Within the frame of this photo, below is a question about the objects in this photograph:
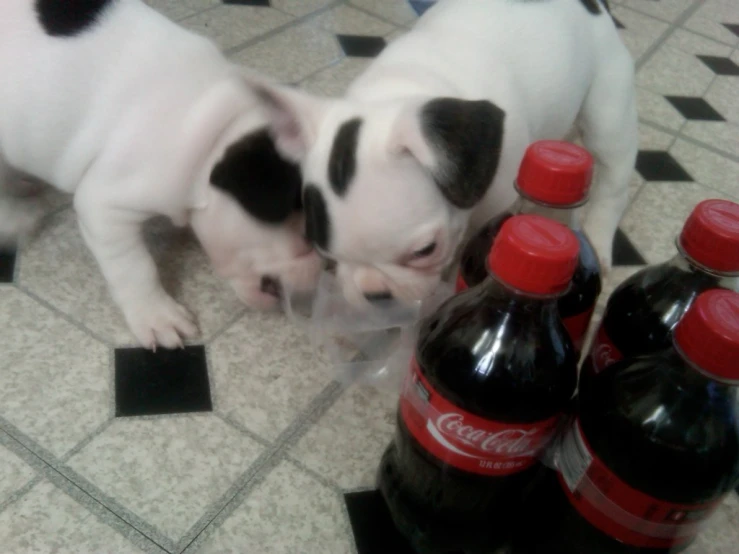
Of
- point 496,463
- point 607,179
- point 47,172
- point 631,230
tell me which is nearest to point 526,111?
point 607,179

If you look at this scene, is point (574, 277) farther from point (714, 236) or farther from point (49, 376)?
point (49, 376)

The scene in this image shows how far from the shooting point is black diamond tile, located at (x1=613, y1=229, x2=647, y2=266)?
1.23 metres

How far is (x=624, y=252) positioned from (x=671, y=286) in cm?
62

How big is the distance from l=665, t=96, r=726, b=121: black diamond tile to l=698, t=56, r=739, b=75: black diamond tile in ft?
0.92

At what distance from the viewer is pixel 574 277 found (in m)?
0.71

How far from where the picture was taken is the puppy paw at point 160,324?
3.10ft

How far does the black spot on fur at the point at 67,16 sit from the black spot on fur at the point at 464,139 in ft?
1.70

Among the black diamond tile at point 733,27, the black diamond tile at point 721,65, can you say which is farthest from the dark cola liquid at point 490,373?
the black diamond tile at point 733,27

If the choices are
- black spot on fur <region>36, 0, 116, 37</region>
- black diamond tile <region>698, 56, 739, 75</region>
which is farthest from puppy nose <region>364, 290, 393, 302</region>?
black diamond tile <region>698, 56, 739, 75</region>

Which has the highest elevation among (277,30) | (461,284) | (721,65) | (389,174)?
(389,174)

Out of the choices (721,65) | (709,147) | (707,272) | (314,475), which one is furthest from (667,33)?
(314,475)

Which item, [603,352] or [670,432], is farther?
[603,352]

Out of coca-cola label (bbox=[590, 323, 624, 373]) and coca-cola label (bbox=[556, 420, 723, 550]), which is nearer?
coca-cola label (bbox=[556, 420, 723, 550])

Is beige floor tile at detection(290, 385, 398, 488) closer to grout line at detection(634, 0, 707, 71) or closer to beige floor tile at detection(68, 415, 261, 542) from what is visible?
beige floor tile at detection(68, 415, 261, 542)
